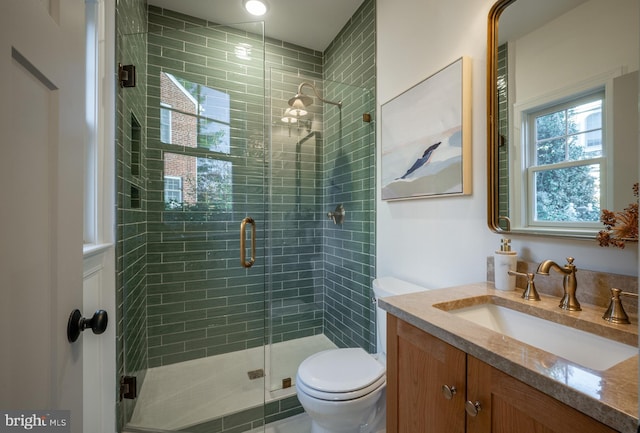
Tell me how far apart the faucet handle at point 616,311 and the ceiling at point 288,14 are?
7.71ft

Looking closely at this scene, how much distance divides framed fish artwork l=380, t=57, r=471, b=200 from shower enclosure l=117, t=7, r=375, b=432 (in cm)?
30

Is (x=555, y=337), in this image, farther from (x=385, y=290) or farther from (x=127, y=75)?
(x=127, y=75)

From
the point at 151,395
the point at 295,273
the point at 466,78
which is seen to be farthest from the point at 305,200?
the point at 151,395

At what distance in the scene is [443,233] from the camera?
139 centimetres

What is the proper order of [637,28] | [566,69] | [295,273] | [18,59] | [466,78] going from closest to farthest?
[18,59]
[637,28]
[566,69]
[466,78]
[295,273]

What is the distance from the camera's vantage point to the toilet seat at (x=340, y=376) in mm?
1227

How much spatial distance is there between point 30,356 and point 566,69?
5.53 feet

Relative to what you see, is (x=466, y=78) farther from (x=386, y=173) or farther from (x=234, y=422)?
(x=234, y=422)

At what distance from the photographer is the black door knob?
655 millimetres

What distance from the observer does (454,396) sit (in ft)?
2.27

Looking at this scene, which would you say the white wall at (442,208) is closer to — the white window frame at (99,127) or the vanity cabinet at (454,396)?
the vanity cabinet at (454,396)

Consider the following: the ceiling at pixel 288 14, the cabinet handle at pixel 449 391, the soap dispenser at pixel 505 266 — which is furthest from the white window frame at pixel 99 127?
the soap dispenser at pixel 505 266

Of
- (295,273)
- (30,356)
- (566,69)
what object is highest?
(566,69)

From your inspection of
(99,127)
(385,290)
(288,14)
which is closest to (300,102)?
(288,14)
